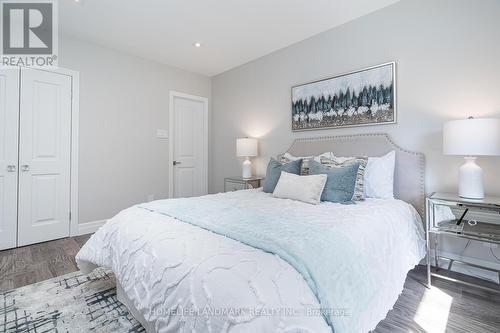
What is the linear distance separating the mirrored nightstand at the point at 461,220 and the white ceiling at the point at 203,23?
2022 mm

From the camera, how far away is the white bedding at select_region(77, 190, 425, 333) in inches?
32.4

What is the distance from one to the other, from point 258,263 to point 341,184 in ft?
4.68

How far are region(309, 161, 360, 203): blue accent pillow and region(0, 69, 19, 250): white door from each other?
3.42 m

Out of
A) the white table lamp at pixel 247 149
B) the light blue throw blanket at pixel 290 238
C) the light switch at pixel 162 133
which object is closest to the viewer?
the light blue throw blanket at pixel 290 238

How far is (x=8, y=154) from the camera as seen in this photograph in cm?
274

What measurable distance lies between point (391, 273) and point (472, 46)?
206 centimetres

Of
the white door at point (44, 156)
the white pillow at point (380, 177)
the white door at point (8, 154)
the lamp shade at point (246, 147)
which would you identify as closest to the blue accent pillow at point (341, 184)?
Answer: the white pillow at point (380, 177)

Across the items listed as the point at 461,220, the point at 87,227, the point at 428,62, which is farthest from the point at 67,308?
the point at 428,62

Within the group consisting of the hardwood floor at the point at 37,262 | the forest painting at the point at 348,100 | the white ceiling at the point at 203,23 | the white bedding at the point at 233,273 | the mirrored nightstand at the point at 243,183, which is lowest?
the hardwood floor at the point at 37,262

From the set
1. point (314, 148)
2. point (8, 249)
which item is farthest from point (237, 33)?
point (8, 249)

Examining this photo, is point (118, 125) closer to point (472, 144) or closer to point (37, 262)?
point (37, 262)

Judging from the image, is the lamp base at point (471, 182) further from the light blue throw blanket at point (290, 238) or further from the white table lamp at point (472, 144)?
the light blue throw blanket at point (290, 238)

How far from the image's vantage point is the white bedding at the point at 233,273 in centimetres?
82

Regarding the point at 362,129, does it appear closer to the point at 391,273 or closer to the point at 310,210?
the point at 310,210
